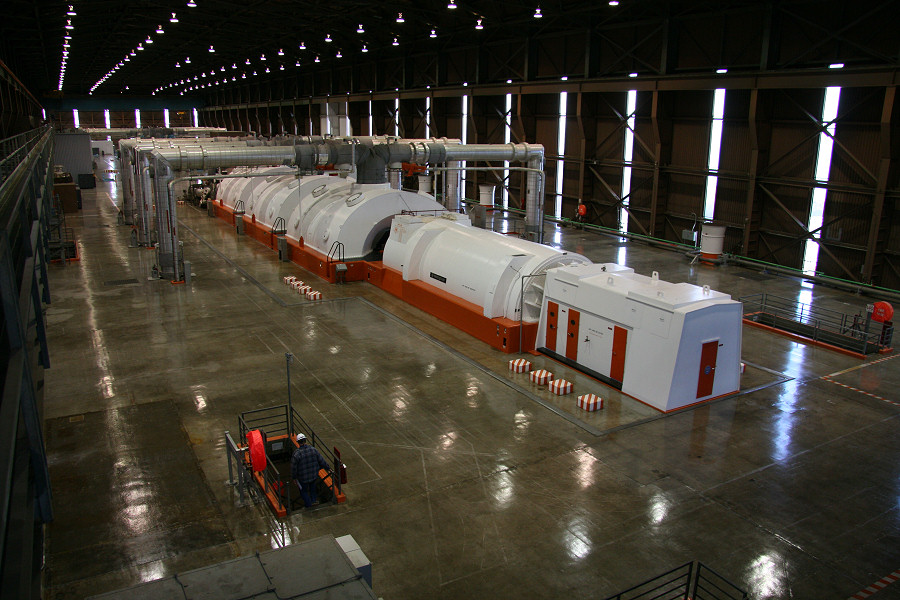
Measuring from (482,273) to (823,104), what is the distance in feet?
49.0

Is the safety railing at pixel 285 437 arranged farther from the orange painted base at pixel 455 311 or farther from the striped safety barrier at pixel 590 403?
the orange painted base at pixel 455 311

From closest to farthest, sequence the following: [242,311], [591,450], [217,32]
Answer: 1. [591,450]
2. [242,311]
3. [217,32]

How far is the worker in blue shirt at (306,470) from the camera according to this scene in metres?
9.59

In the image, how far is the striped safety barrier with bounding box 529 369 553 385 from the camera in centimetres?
1450

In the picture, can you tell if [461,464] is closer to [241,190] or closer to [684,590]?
[684,590]

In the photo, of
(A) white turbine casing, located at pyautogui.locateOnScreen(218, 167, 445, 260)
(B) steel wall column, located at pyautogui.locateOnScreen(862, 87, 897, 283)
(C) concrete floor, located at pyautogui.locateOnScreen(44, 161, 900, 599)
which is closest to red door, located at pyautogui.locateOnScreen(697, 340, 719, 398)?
(C) concrete floor, located at pyautogui.locateOnScreen(44, 161, 900, 599)

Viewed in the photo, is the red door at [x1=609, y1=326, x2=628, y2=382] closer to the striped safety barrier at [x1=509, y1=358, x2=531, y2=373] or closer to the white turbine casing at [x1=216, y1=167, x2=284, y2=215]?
the striped safety barrier at [x1=509, y1=358, x2=531, y2=373]

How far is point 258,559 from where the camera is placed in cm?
499

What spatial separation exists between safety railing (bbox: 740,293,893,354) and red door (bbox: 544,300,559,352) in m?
6.77

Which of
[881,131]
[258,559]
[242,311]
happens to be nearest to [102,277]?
[242,311]

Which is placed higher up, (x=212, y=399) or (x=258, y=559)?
(x=258, y=559)

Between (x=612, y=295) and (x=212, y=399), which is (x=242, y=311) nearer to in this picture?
(x=212, y=399)

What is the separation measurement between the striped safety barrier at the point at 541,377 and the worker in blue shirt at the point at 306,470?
239 inches

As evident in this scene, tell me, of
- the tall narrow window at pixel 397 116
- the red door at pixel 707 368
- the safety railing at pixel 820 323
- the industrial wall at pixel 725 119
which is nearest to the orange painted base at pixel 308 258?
the safety railing at pixel 820 323
